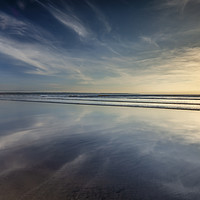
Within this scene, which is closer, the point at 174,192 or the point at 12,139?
the point at 174,192

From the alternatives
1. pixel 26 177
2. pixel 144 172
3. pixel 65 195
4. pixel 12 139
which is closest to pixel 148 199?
pixel 144 172

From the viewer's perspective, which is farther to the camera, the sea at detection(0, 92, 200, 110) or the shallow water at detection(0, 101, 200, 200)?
the sea at detection(0, 92, 200, 110)

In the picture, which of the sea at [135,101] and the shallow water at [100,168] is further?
the sea at [135,101]

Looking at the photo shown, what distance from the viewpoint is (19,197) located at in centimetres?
250

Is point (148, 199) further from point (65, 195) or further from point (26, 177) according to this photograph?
point (26, 177)

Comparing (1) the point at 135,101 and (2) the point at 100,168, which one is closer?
(2) the point at 100,168

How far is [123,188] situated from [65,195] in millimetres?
1117

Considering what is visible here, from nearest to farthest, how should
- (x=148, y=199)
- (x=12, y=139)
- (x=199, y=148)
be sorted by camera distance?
1. (x=148, y=199)
2. (x=199, y=148)
3. (x=12, y=139)

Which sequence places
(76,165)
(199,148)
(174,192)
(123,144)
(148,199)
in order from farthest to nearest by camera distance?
1. (123,144)
2. (199,148)
3. (76,165)
4. (174,192)
5. (148,199)

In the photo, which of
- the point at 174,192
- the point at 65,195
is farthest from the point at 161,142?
the point at 65,195

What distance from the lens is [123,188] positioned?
2.78m

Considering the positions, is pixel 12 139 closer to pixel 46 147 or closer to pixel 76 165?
pixel 46 147

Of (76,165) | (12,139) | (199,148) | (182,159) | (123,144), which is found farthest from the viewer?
(12,139)

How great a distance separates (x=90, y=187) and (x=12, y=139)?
4.67 meters
